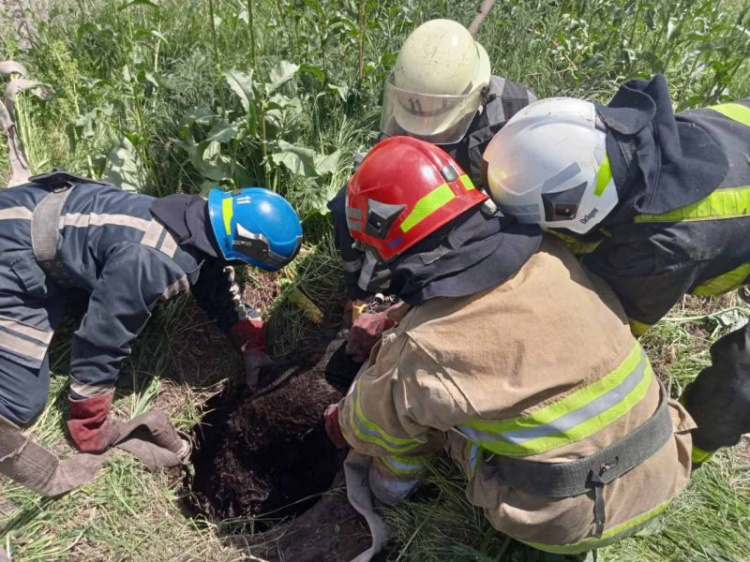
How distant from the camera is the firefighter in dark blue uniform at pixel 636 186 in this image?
163cm

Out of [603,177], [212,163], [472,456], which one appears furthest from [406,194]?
[212,163]

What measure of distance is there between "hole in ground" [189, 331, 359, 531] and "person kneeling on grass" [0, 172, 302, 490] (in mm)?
510

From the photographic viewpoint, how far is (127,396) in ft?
9.30

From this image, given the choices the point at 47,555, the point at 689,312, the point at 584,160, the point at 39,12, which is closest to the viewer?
the point at 584,160

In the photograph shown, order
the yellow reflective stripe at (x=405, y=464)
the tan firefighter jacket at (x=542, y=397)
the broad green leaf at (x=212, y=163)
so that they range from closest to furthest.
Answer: the tan firefighter jacket at (x=542, y=397) < the yellow reflective stripe at (x=405, y=464) < the broad green leaf at (x=212, y=163)

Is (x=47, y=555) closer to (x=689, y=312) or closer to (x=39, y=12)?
(x=689, y=312)

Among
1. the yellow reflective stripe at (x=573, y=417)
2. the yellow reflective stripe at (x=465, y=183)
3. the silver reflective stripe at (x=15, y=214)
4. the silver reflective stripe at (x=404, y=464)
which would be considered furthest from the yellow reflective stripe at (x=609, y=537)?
the silver reflective stripe at (x=15, y=214)

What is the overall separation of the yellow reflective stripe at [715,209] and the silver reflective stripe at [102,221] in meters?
1.98

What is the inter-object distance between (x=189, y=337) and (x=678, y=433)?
7.49 feet

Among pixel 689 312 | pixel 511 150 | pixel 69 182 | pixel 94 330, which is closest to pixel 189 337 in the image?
pixel 94 330

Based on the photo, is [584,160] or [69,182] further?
[69,182]

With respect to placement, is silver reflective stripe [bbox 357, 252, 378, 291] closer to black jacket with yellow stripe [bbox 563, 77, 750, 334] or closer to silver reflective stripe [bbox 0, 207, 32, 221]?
black jacket with yellow stripe [bbox 563, 77, 750, 334]

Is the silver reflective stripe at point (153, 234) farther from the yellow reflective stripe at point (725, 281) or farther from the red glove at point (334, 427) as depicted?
the yellow reflective stripe at point (725, 281)

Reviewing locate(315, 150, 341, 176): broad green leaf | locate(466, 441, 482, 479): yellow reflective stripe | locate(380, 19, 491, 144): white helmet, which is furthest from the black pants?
locate(315, 150, 341, 176): broad green leaf
